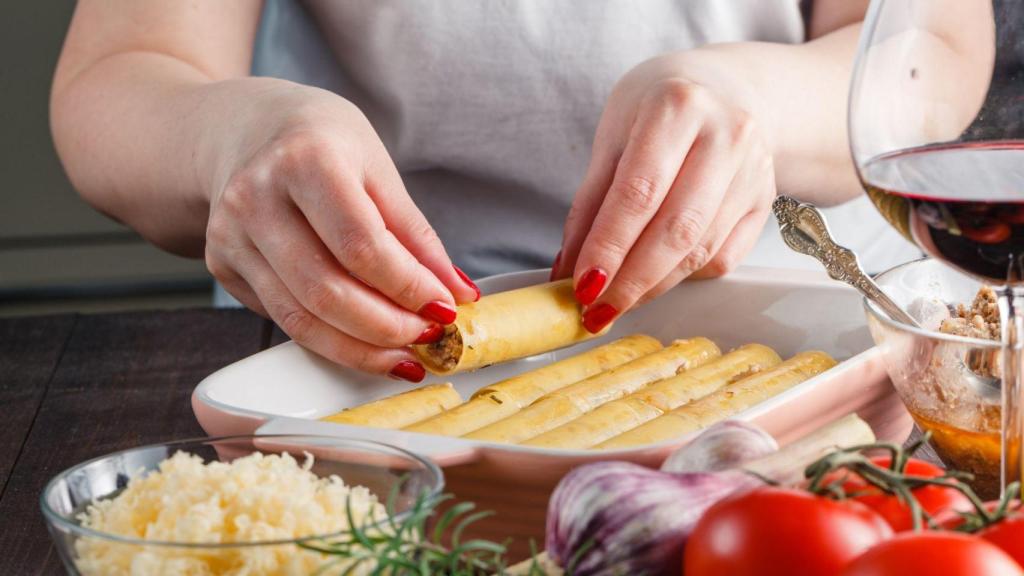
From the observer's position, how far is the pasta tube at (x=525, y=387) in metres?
0.79

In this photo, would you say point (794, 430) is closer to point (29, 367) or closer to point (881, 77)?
point (881, 77)

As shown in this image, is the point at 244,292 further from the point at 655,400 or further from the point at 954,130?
the point at 954,130

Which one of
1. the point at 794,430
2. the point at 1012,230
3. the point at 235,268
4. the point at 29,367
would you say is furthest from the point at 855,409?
the point at 29,367

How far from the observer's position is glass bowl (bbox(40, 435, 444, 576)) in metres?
0.48

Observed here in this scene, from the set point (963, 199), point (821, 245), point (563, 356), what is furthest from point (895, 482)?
point (563, 356)

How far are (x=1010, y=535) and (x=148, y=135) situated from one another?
2.95 ft

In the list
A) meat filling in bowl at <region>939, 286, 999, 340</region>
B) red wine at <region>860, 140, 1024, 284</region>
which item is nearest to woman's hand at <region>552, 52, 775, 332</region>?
meat filling in bowl at <region>939, 286, 999, 340</region>

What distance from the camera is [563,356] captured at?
105cm

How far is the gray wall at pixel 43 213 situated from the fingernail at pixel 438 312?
5.93 feet

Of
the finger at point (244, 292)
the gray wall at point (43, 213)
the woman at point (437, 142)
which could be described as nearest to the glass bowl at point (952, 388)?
the woman at point (437, 142)

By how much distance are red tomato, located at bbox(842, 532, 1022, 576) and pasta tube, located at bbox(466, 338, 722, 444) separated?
1.17 ft

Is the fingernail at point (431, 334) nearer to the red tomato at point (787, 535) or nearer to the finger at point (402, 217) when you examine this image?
the finger at point (402, 217)

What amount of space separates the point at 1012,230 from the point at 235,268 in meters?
0.59

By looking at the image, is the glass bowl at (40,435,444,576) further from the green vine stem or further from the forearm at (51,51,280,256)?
the forearm at (51,51,280,256)
